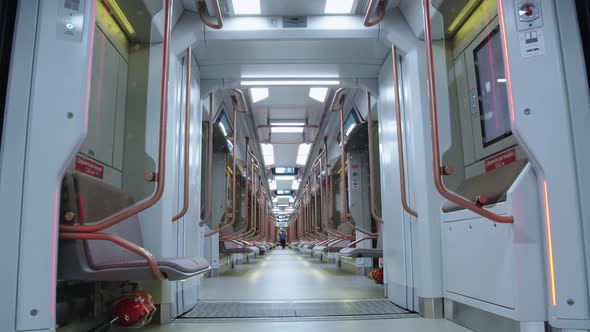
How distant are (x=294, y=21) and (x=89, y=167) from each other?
2.05 metres

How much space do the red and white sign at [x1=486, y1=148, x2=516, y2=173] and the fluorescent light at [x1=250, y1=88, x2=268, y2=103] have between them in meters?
4.36

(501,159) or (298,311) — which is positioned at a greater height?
(501,159)

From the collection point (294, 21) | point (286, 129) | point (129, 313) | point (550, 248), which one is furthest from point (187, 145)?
point (286, 129)

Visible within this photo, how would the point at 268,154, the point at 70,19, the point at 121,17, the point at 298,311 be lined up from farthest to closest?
the point at 268,154 → the point at 298,311 → the point at 121,17 → the point at 70,19

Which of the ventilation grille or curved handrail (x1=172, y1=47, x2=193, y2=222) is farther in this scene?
the ventilation grille

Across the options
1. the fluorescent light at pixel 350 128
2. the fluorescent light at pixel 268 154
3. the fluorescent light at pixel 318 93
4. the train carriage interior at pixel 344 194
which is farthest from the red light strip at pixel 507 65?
the fluorescent light at pixel 268 154

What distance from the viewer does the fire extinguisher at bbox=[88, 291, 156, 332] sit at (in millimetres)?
2754

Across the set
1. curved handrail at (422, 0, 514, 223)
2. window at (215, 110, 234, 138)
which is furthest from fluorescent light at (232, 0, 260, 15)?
window at (215, 110, 234, 138)

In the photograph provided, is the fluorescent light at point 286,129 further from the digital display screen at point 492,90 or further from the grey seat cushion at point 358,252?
the digital display screen at point 492,90

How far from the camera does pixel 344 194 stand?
19.4 ft

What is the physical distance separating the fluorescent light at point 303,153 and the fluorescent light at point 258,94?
3960mm

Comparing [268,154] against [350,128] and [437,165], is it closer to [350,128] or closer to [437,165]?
[350,128]

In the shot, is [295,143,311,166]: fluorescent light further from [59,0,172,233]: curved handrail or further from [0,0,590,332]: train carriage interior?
[59,0,172,233]: curved handrail

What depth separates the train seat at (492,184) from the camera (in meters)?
2.45
